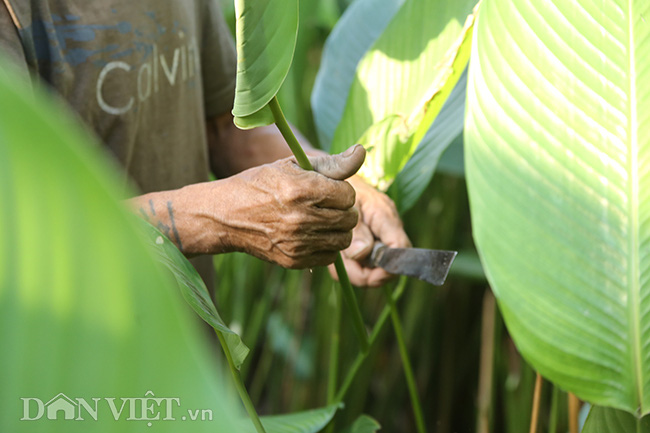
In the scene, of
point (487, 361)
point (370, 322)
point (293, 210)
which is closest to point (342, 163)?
point (293, 210)

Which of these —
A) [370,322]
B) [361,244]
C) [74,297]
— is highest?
[74,297]

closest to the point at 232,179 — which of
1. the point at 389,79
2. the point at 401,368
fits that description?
the point at 389,79

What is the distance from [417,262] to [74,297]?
35cm

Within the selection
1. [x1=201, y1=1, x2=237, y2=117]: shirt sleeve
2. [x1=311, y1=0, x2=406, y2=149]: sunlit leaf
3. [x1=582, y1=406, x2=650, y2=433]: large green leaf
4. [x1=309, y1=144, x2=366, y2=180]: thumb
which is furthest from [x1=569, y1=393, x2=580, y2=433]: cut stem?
[x1=201, y1=1, x2=237, y2=117]: shirt sleeve

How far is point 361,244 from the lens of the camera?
0.54 meters

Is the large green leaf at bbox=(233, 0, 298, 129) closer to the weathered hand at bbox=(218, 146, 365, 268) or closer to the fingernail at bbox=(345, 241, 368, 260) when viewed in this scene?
the weathered hand at bbox=(218, 146, 365, 268)

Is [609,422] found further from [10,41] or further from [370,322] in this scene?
[370,322]

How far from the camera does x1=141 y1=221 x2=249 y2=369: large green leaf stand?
1.06ft

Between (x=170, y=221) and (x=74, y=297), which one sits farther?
(x=170, y=221)

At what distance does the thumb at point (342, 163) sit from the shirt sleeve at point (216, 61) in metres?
0.33

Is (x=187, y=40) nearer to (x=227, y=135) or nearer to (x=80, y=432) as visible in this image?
(x=227, y=135)

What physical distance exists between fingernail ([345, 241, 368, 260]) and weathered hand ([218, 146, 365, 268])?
6cm

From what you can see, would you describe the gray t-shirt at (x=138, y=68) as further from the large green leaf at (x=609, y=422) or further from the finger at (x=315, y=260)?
the large green leaf at (x=609, y=422)

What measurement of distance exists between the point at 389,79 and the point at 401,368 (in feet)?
1.98
